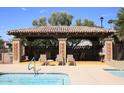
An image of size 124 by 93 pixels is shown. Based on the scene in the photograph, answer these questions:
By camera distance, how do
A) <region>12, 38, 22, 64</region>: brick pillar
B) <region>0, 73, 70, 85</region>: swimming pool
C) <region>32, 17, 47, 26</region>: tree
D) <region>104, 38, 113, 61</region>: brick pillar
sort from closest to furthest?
<region>0, 73, 70, 85</region>: swimming pool < <region>104, 38, 113, 61</region>: brick pillar < <region>12, 38, 22, 64</region>: brick pillar < <region>32, 17, 47, 26</region>: tree

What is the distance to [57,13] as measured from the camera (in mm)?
53156

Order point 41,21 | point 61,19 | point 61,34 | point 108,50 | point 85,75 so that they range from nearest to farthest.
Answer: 1. point 85,75
2. point 108,50
3. point 61,34
4. point 61,19
5. point 41,21

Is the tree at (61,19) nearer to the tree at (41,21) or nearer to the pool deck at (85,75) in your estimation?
the tree at (41,21)

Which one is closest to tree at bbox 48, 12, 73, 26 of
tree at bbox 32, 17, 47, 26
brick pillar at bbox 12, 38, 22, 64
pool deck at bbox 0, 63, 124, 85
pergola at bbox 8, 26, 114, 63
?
tree at bbox 32, 17, 47, 26

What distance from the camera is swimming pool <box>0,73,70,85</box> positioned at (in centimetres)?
1470

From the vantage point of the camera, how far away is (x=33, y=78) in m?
16.1

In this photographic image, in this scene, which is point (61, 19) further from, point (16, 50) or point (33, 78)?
point (33, 78)

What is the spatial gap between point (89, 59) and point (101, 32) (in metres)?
4.00

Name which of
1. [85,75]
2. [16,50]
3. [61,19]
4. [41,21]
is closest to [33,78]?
[85,75]

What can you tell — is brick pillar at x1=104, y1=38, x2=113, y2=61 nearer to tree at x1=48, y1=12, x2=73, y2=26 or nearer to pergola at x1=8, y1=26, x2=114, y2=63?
pergola at x1=8, y1=26, x2=114, y2=63

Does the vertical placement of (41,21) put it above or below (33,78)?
above
